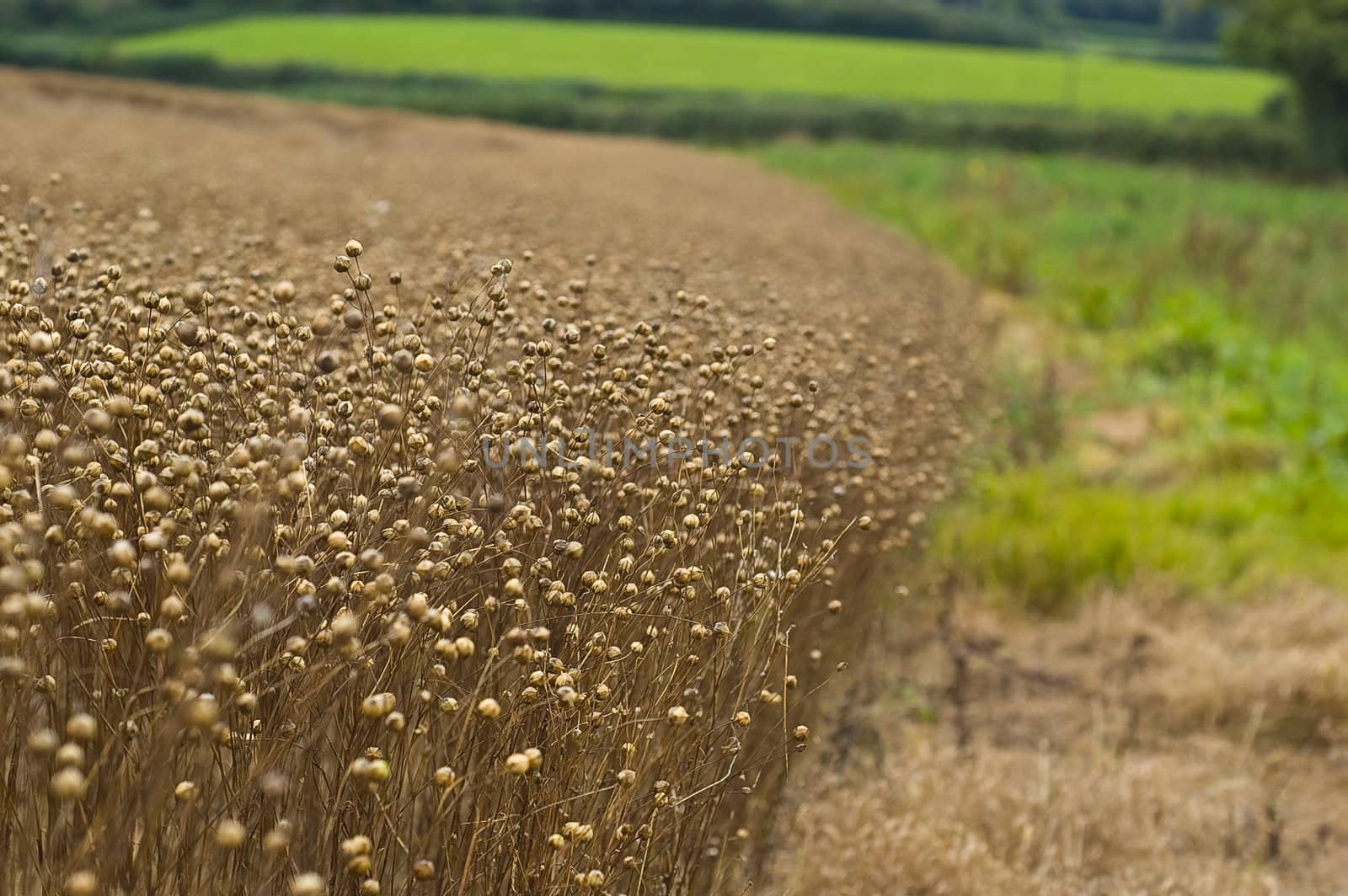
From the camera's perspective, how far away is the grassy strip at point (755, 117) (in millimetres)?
30422

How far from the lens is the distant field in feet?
134

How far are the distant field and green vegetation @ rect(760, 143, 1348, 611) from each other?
85.9 feet

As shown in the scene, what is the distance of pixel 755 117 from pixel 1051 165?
38.0 ft

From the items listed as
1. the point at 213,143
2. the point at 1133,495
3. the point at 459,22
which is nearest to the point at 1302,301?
the point at 1133,495

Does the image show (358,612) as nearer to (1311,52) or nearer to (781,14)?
(1311,52)

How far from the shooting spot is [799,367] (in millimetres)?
3113

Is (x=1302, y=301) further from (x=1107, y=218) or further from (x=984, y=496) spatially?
(x=984, y=496)

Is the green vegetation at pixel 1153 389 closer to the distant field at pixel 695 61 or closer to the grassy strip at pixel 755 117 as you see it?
the grassy strip at pixel 755 117

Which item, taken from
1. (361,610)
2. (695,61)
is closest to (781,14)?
(695,61)

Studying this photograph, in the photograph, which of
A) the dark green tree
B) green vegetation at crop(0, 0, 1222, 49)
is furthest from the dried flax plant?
green vegetation at crop(0, 0, 1222, 49)

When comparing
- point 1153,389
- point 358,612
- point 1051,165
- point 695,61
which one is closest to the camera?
point 358,612

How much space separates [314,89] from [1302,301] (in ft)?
95.2

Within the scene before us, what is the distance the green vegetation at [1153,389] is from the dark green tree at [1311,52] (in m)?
9.50

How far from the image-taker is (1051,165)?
74.1 ft
